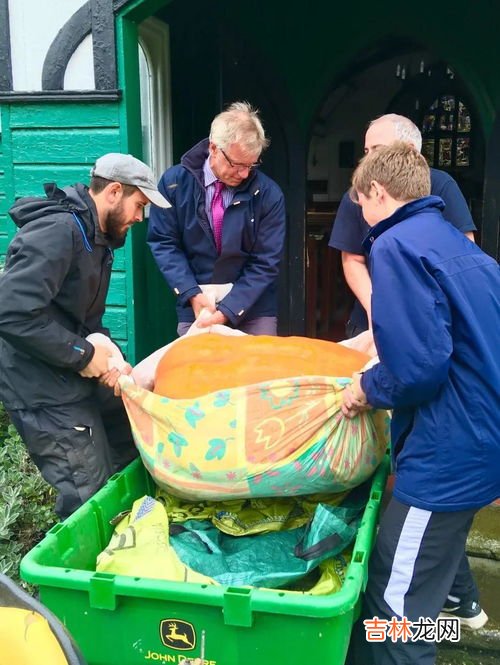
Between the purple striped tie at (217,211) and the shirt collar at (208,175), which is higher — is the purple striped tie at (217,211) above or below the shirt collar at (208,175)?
below

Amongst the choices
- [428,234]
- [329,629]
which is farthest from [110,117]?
[329,629]

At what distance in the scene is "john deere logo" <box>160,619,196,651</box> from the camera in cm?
190

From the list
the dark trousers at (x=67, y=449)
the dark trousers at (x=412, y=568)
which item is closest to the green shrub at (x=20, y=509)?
the dark trousers at (x=67, y=449)

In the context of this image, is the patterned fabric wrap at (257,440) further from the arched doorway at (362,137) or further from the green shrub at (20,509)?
the arched doorway at (362,137)

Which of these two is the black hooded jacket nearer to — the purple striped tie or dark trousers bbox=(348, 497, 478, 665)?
the purple striped tie

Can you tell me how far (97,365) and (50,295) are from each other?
336mm

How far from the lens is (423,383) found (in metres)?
2.03

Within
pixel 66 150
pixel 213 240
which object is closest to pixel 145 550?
pixel 213 240

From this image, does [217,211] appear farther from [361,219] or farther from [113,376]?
[113,376]

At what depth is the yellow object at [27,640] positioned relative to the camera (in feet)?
4.74

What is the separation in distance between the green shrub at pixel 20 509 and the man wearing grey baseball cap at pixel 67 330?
552 mm

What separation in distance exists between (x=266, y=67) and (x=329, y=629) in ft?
15.0

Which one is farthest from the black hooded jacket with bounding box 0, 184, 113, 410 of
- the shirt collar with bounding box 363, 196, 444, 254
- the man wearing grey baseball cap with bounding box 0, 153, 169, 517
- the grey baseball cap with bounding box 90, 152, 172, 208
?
the shirt collar with bounding box 363, 196, 444, 254

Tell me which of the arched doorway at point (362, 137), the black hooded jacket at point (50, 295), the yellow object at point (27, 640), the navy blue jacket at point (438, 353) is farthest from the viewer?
the arched doorway at point (362, 137)
